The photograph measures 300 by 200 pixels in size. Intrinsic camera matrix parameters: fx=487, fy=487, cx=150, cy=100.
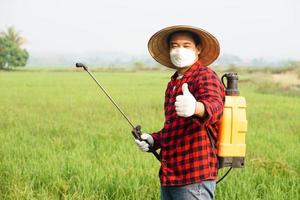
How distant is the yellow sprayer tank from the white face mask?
248 mm

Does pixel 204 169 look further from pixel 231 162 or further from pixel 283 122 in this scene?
pixel 283 122

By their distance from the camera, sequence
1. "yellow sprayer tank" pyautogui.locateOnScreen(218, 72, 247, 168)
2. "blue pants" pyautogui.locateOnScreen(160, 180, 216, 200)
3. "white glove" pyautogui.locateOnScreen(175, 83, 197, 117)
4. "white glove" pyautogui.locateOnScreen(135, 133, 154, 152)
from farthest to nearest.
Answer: "white glove" pyautogui.locateOnScreen(135, 133, 154, 152)
"blue pants" pyautogui.locateOnScreen(160, 180, 216, 200)
"yellow sprayer tank" pyautogui.locateOnScreen(218, 72, 247, 168)
"white glove" pyautogui.locateOnScreen(175, 83, 197, 117)

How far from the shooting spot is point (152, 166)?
465 centimetres

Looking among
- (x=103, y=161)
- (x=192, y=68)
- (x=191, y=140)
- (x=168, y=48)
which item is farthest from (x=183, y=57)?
(x=103, y=161)

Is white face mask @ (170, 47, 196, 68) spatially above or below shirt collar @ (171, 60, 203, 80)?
above

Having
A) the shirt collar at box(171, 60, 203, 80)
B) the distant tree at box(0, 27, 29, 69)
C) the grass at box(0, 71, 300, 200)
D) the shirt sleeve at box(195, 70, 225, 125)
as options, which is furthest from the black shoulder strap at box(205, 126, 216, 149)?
the distant tree at box(0, 27, 29, 69)

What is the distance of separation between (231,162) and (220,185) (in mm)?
1847

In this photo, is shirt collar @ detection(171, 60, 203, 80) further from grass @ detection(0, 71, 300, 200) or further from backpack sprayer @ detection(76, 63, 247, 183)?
grass @ detection(0, 71, 300, 200)

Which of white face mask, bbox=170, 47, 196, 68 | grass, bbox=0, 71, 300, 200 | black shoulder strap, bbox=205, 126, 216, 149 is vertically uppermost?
white face mask, bbox=170, 47, 196, 68

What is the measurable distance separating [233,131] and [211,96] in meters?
0.18

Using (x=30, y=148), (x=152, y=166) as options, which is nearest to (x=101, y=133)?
(x=30, y=148)

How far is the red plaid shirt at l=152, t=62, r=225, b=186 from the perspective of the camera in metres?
2.10

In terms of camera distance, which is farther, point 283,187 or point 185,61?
point 283,187

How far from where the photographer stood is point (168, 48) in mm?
2475
